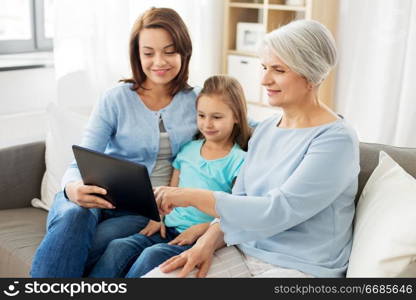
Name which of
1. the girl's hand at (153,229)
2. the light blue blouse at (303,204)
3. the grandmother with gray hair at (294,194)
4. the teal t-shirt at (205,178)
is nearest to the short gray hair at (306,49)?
the grandmother with gray hair at (294,194)

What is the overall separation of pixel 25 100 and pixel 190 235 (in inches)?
68.4

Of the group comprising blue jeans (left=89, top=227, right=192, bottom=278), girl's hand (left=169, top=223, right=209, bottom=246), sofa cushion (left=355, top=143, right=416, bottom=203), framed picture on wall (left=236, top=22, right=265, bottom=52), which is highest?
framed picture on wall (left=236, top=22, right=265, bottom=52)

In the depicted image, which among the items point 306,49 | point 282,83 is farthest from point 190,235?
point 306,49

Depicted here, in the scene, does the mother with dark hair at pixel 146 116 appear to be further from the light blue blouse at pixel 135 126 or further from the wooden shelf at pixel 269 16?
the wooden shelf at pixel 269 16

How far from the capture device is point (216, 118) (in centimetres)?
181

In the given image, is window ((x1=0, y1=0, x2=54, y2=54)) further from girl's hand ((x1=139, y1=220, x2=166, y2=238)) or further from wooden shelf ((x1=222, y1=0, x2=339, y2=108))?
girl's hand ((x1=139, y1=220, x2=166, y2=238))

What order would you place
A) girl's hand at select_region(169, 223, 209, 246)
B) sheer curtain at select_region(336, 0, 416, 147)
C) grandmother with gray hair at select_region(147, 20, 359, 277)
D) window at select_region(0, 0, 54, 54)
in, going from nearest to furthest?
grandmother with gray hair at select_region(147, 20, 359, 277) → girl's hand at select_region(169, 223, 209, 246) → sheer curtain at select_region(336, 0, 416, 147) → window at select_region(0, 0, 54, 54)

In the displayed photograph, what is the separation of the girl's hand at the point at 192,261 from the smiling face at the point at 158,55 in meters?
0.63

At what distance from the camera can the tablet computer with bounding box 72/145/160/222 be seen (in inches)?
58.7

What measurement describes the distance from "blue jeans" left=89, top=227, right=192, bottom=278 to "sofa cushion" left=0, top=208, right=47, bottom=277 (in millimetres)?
378

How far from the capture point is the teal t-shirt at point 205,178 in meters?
1.78

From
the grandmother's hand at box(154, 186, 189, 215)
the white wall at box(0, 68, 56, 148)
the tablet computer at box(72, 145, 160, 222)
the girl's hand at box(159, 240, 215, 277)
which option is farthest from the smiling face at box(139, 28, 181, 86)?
the white wall at box(0, 68, 56, 148)

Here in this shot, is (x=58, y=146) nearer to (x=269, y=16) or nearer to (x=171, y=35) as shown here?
(x=171, y=35)

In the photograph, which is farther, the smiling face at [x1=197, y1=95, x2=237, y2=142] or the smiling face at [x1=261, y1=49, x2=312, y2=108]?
the smiling face at [x1=197, y1=95, x2=237, y2=142]
